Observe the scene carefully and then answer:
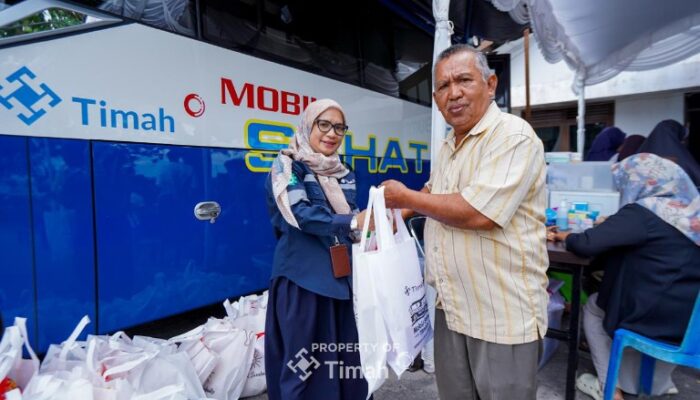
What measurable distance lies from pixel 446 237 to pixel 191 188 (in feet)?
5.92

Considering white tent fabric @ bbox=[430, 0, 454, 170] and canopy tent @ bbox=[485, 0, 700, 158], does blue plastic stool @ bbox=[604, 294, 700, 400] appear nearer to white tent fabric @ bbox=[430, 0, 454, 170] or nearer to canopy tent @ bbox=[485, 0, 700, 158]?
white tent fabric @ bbox=[430, 0, 454, 170]

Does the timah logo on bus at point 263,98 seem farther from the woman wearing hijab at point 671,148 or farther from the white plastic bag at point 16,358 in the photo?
the woman wearing hijab at point 671,148

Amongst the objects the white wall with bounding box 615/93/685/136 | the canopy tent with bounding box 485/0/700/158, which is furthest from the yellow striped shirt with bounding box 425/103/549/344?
the white wall with bounding box 615/93/685/136

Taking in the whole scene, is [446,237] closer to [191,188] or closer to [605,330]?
[605,330]

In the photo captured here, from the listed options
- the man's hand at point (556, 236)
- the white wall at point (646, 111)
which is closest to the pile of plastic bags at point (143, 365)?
the man's hand at point (556, 236)

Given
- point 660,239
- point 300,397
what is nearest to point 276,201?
point 300,397

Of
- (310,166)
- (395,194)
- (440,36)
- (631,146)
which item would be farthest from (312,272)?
(631,146)

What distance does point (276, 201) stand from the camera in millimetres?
1556

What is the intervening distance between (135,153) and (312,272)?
1.36 m

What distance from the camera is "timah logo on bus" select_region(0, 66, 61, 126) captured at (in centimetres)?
181

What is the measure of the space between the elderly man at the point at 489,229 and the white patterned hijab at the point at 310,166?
383 mm

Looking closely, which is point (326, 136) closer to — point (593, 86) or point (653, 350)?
point (653, 350)

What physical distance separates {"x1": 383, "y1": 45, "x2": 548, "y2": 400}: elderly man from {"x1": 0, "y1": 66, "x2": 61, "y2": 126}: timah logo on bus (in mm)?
1779

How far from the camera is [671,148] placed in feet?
6.95
